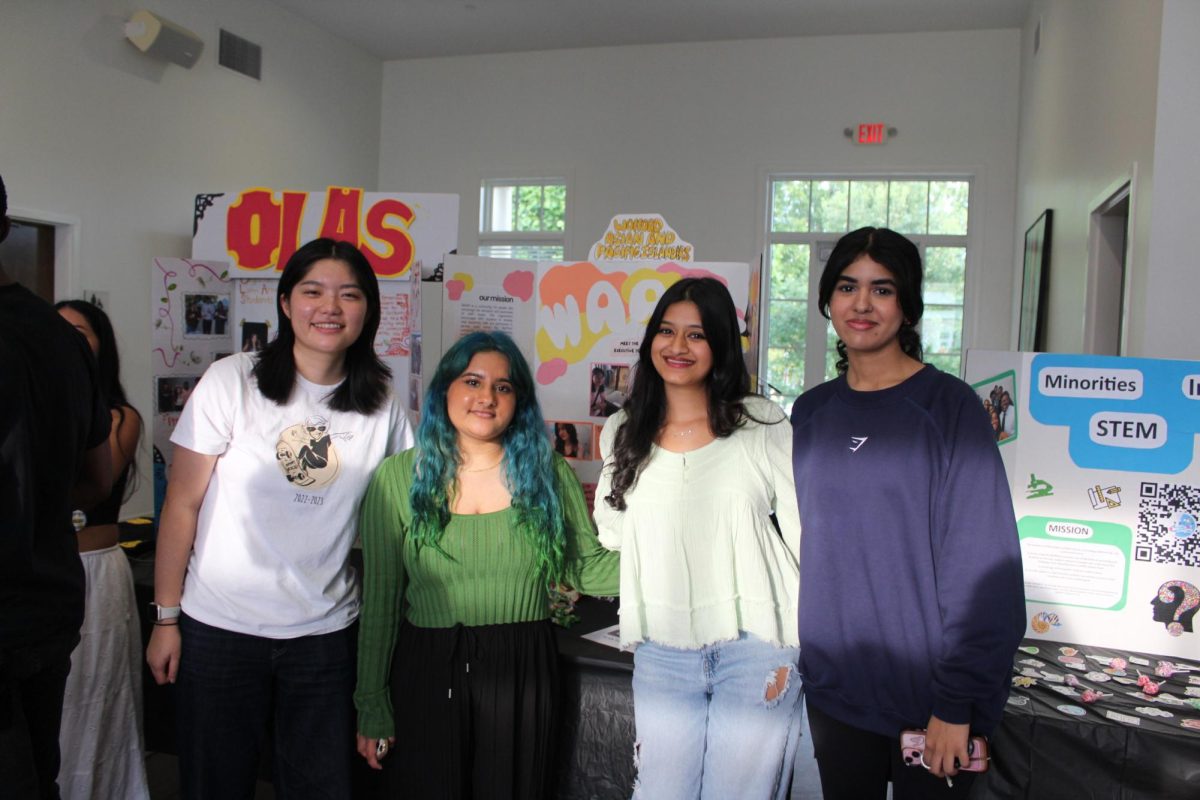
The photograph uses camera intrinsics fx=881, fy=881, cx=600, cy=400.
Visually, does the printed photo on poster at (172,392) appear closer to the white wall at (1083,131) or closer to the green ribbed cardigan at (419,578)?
the green ribbed cardigan at (419,578)

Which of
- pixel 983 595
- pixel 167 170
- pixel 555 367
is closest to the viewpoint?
pixel 983 595

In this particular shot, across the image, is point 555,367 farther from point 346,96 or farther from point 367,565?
point 346,96

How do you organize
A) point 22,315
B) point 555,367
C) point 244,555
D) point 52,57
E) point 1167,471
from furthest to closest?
point 52,57 → point 555,367 → point 1167,471 → point 244,555 → point 22,315

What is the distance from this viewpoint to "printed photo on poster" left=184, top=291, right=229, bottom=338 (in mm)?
3963

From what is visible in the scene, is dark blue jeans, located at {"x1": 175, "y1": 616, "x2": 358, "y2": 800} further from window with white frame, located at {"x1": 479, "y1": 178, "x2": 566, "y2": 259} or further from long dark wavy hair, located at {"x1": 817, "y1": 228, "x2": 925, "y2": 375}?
window with white frame, located at {"x1": 479, "y1": 178, "x2": 566, "y2": 259}

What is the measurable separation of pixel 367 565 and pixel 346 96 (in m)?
7.03

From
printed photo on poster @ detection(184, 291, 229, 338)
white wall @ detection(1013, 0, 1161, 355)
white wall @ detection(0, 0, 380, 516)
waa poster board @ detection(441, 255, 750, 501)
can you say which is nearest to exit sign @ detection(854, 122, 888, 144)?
white wall @ detection(1013, 0, 1161, 355)

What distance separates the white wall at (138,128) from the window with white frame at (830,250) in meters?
4.05

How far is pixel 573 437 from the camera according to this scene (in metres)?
3.13

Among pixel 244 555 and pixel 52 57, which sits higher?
pixel 52 57

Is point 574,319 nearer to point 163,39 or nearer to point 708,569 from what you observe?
point 708,569

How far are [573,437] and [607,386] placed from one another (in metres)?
0.22

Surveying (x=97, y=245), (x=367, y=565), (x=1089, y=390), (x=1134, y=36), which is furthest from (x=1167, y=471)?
(x=97, y=245)

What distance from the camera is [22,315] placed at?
4.24 feet
